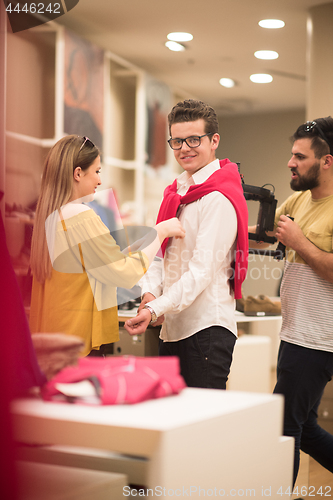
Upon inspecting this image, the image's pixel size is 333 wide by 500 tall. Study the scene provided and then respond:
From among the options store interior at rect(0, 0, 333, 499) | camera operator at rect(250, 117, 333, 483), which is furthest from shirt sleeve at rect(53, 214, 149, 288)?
store interior at rect(0, 0, 333, 499)

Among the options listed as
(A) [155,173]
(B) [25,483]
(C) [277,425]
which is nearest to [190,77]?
(A) [155,173]

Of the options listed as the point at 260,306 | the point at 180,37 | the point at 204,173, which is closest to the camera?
the point at 204,173

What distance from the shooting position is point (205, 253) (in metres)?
1.32

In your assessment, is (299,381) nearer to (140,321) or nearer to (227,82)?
(140,321)

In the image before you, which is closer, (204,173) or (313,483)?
(204,173)

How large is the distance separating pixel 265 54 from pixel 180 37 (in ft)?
1.75

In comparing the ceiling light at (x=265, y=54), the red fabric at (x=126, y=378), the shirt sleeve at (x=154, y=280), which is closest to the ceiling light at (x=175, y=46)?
the ceiling light at (x=265, y=54)

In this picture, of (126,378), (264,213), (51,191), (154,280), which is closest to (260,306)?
(264,213)

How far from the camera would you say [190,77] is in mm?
3201

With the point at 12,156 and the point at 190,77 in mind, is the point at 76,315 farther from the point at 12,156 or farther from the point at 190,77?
the point at 190,77

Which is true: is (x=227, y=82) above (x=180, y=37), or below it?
below

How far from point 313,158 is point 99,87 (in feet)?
6.67

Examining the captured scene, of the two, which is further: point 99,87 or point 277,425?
point 99,87

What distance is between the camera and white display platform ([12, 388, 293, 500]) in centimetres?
66
